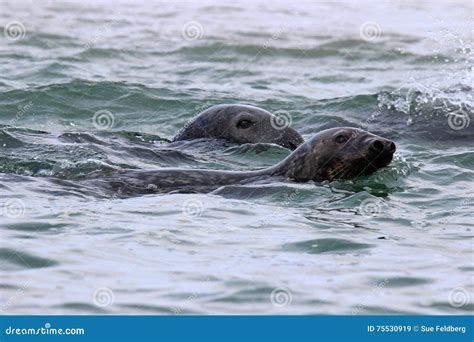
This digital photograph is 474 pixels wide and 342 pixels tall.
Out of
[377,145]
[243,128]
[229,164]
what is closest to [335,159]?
[377,145]

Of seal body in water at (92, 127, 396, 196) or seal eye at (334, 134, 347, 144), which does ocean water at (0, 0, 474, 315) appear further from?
seal eye at (334, 134, 347, 144)

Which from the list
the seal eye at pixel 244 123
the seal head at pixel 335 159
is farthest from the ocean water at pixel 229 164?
the seal eye at pixel 244 123

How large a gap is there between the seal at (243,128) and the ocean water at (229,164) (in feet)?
0.74

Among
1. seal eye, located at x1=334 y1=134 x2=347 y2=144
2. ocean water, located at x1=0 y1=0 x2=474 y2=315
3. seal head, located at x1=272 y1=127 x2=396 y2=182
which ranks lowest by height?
ocean water, located at x1=0 y1=0 x2=474 y2=315

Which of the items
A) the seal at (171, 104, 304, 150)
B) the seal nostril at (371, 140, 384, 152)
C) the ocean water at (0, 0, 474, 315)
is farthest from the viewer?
the seal at (171, 104, 304, 150)

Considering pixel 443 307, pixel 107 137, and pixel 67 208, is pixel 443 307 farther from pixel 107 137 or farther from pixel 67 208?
pixel 107 137

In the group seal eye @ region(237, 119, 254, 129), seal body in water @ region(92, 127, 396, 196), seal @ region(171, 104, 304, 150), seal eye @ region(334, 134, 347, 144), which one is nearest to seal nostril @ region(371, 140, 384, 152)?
seal body in water @ region(92, 127, 396, 196)

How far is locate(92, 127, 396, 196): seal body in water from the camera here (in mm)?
10336

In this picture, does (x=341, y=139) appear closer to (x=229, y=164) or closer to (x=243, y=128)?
(x=229, y=164)

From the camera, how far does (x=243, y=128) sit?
12.7 m

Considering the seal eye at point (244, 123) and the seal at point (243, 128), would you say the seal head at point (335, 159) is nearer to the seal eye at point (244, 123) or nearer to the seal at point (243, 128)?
the seal at point (243, 128)

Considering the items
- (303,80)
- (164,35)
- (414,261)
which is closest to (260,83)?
(303,80)

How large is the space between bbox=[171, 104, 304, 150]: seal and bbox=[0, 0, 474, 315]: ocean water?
0.23 meters

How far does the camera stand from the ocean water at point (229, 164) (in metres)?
7.48
